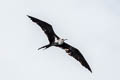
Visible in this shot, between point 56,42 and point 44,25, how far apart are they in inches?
149

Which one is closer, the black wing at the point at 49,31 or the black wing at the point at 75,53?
the black wing at the point at 49,31

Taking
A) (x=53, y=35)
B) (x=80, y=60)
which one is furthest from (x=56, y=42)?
(x=80, y=60)

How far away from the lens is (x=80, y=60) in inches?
2446

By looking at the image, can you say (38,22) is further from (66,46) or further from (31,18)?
(66,46)

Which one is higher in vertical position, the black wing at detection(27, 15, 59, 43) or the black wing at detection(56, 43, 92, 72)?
the black wing at detection(27, 15, 59, 43)

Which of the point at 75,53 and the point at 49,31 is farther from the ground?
the point at 49,31

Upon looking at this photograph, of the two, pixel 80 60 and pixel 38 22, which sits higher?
pixel 38 22

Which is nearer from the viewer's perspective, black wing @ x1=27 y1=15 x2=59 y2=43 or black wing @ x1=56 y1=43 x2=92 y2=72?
black wing @ x1=27 y1=15 x2=59 y2=43

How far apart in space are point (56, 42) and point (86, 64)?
6950 millimetres

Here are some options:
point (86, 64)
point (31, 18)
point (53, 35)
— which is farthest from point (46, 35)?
point (86, 64)

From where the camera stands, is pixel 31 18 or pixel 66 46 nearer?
pixel 31 18

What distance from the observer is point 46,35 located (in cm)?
6103

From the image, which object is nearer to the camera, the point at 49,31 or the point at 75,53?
the point at 49,31

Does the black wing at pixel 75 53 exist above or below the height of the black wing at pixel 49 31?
below
